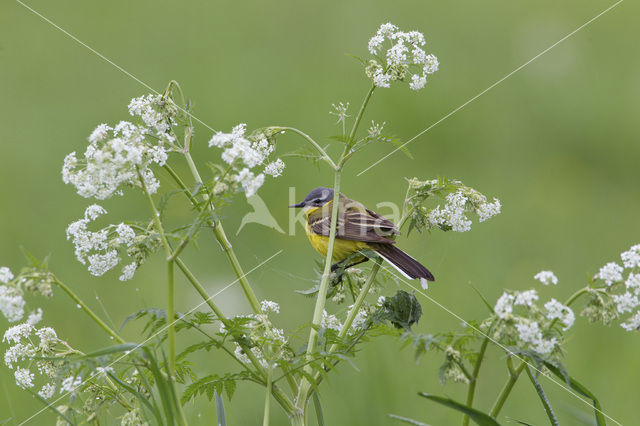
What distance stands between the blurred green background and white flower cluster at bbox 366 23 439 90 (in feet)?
5.54

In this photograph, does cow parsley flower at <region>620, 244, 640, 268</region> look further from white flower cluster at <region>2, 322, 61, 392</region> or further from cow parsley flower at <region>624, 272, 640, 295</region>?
white flower cluster at <region>2, 322, 61, 392</region>

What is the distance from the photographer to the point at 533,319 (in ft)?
7.44

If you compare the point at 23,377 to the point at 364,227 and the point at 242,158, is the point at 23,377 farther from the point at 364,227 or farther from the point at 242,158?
the point at 364,227

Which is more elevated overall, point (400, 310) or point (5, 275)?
point (400, 310)

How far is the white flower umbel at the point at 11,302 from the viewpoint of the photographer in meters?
2.26

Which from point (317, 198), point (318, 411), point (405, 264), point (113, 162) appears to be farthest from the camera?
point (317, 198)

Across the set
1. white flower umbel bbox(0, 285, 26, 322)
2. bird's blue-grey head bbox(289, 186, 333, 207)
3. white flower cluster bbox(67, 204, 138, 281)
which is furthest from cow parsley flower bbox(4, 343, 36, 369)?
bird's blue-grey head bbox(289, 186, 333, 207)

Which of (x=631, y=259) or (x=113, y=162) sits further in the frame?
(x=113, y=162)

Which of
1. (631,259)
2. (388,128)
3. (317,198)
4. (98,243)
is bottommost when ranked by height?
(98,243)

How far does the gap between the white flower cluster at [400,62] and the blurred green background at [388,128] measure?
169 cm

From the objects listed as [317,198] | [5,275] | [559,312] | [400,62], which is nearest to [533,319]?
[559,312]

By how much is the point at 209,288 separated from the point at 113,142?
3535 mm

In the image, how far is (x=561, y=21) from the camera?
30.7 feet

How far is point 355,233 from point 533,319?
211 centimetres
